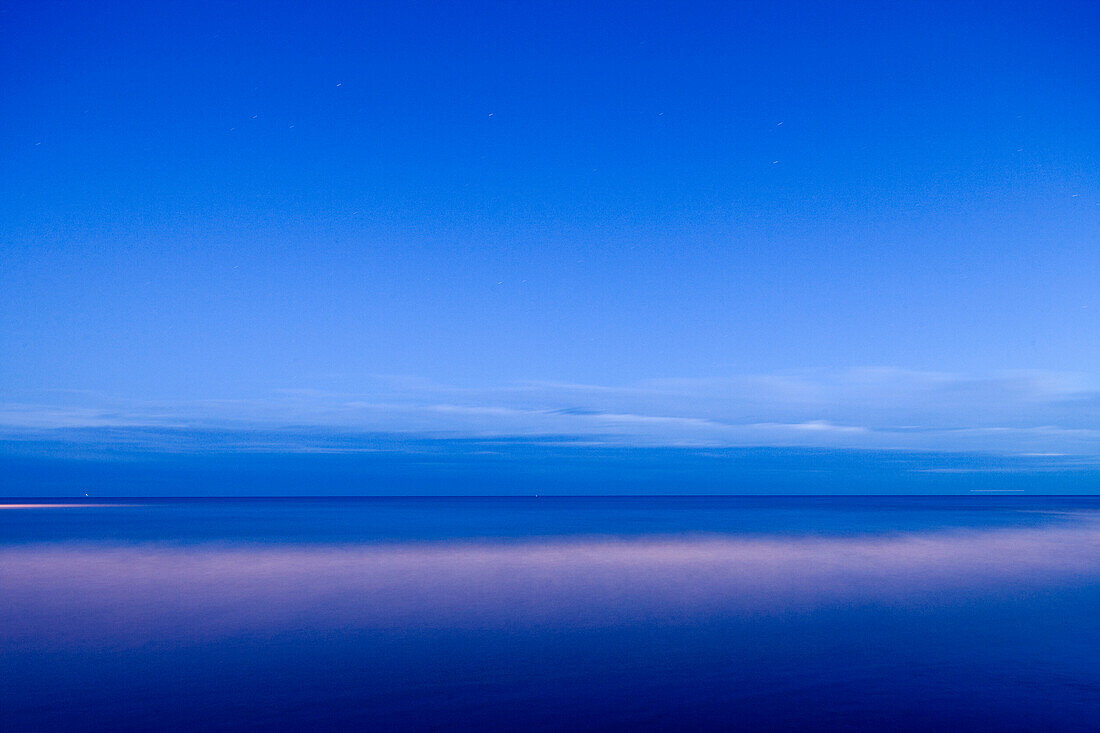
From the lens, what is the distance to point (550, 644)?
11.0 m

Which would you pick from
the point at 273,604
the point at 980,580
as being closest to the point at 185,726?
the point at 273,604

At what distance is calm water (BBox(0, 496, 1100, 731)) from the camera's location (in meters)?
7.58

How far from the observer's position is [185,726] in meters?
7.19

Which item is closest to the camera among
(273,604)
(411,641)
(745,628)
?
(411,641)

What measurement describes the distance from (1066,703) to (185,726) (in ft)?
27.9

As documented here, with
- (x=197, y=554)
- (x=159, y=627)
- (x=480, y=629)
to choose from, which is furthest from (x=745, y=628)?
(x=197, y=554)

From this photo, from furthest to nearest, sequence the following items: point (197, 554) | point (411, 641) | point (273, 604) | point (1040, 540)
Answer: point (1040, 540), point (197, 554), point (273, 604), point (411, 641)

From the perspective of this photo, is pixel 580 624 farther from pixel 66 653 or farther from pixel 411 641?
pixel 66 653

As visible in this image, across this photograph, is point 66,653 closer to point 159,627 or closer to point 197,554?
point 159,627

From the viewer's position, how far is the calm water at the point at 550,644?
7.58m

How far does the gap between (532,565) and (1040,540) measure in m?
22.6

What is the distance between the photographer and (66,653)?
33.9 ft

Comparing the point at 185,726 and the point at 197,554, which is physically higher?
the point at 185,726

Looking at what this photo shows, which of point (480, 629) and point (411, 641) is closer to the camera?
point (411, 641)
